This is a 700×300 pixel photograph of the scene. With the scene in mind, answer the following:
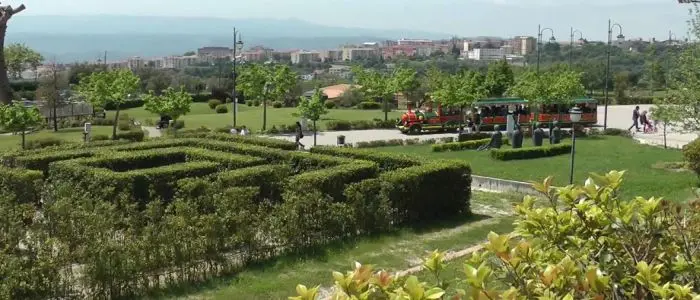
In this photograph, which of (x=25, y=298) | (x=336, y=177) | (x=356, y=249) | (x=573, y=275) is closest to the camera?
(x=573, y=275)

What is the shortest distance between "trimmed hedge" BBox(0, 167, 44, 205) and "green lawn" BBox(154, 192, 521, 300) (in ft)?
21.2

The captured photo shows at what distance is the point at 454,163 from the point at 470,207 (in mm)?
1333

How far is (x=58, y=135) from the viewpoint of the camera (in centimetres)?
3262

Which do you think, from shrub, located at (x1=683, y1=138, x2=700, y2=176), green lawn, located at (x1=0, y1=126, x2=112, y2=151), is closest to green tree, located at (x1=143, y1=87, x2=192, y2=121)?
green lawn, located at (x1=0, y1=126, x2=112, y2=151)

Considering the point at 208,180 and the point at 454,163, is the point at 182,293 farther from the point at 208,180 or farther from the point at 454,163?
the point at 454,163

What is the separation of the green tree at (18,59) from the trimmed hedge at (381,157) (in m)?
58.1

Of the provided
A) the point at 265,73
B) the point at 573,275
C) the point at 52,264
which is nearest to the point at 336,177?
the point at 52,264

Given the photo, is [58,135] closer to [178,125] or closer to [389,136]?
[178,125]

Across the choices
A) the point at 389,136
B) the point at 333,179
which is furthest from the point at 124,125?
the point at 333,179

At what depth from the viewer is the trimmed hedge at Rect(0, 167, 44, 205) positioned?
1472 centimetres

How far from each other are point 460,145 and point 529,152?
3.79 meters

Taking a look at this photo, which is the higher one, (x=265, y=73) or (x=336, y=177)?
(x=265, y=73)

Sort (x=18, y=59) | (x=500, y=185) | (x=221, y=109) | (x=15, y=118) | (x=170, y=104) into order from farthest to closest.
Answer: (x=18, y=59) < (x=221, y=109) < (x=170, y=104) < (x=15, y=118) < (x=500, y=185)

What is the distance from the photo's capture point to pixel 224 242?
1090 cm
